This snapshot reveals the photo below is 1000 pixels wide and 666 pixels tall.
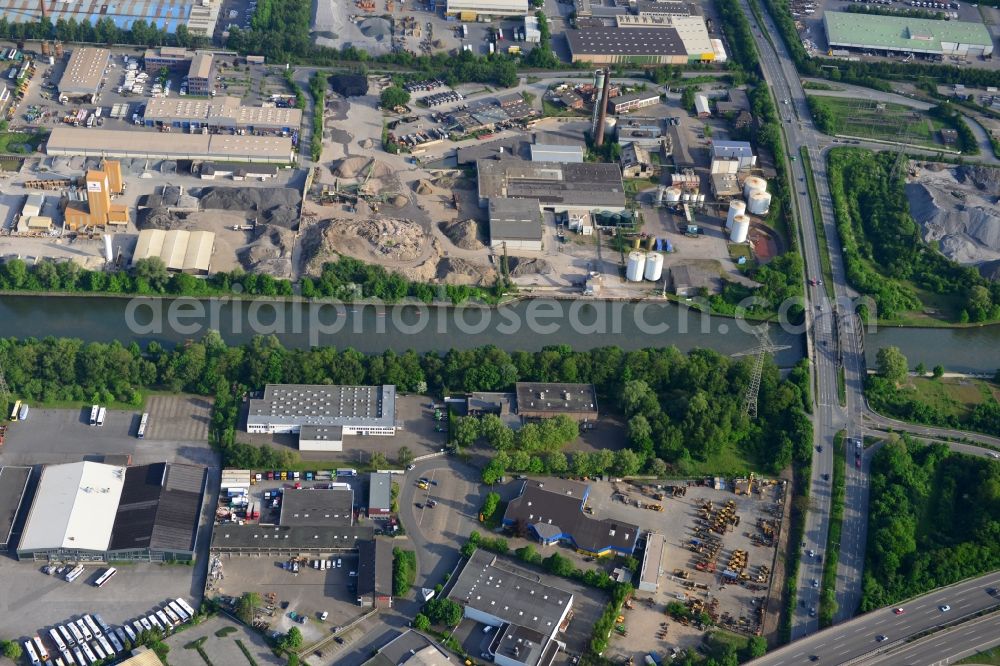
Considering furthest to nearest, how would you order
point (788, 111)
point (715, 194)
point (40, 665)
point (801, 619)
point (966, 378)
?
point (788, 111) < point (715, 194) < point (966, 378) < point (801, 619) < point (40, 665)

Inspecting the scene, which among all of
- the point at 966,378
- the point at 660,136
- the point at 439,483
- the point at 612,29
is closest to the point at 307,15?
the point at 612,29

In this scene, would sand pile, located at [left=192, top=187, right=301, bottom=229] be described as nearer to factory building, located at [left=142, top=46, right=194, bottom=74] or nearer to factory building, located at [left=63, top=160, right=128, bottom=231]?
factory building, located at [left=63, top=160, right=128, bottom=231]

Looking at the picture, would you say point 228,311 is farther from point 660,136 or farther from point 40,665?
point 660,136

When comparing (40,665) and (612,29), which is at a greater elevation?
(612,29)

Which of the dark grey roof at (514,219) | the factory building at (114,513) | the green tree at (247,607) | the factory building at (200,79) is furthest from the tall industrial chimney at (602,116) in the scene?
the green tree at (247,607)

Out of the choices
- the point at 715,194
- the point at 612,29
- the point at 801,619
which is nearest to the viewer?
the point at 801,619

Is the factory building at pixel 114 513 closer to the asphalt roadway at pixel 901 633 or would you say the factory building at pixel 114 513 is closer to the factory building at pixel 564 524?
the factory building at pixel 564 524

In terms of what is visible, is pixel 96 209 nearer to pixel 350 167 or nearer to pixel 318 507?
pixel 350 167
